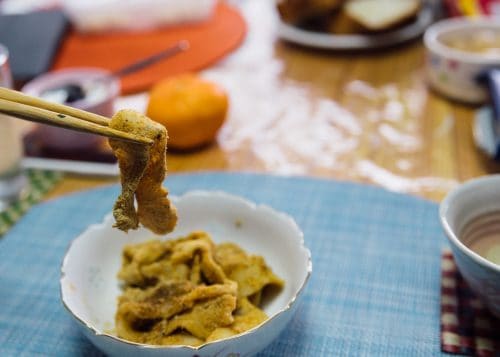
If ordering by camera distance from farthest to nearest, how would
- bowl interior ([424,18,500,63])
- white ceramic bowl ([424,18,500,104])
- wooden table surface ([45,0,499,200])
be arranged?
bowl interior ([424,18,500,63]), white ceramic bowl ([424,18,500,104]), wooden table surface ([45,0,499,200])

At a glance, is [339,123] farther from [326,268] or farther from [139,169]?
[139,169]

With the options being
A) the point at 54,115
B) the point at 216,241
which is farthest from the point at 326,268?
the point at 54,115

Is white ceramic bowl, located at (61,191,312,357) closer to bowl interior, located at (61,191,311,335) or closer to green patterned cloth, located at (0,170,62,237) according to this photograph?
bowl interior, located at (61,191,311,335)

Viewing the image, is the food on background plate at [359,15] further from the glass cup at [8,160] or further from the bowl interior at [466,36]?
the glass cup at [8,160]

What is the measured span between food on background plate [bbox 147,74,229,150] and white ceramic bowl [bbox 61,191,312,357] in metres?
0.26

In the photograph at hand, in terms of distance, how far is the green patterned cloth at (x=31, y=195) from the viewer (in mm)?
953

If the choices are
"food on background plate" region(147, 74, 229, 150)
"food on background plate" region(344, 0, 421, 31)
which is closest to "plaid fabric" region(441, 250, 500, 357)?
"food on background plate" region(147, 74, 229, 150)

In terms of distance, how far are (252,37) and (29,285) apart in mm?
1013

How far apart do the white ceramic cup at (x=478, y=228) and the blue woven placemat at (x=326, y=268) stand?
0.26ft

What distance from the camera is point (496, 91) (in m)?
1.09

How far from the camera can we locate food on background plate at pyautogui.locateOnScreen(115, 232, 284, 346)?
0.67 meters

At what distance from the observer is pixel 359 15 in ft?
4.80

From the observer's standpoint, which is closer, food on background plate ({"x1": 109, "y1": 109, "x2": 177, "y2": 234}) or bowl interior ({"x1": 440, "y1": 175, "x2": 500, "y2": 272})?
food on background plate ({"x1": 109, "y1": 109, "x2": 177, "y2": 234})

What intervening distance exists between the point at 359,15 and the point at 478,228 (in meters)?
0.85
